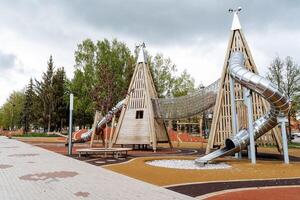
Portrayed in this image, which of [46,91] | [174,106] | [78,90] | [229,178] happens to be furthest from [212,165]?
[46,91]

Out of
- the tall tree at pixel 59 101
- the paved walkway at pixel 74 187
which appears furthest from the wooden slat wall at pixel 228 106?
the tall tree at pixel 59 101

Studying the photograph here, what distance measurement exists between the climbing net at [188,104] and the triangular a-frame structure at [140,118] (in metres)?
0.83

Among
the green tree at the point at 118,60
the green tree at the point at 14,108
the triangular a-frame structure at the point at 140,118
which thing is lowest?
the triangular a-frame structure at the point at 140,118

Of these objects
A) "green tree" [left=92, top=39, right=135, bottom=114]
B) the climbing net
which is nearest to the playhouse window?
the climbing net

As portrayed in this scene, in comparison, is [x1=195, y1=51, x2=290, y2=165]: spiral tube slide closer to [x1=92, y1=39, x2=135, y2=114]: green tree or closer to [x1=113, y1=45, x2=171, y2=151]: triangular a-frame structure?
[x1=113, y1=45, x2=171, y2=151]: triangular a-frame structure

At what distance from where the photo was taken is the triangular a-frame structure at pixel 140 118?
23516 mm

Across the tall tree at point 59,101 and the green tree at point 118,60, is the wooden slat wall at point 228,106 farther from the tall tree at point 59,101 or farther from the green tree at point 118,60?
the tall tree at point 59,101

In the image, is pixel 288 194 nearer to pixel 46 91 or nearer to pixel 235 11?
pixel 235 11

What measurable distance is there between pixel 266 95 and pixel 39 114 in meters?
51.8

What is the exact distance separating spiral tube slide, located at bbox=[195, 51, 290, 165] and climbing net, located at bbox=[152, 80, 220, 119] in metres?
4.17

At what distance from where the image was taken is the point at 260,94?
13.4 meters

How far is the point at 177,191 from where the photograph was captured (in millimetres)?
7773

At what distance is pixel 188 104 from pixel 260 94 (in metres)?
9.07

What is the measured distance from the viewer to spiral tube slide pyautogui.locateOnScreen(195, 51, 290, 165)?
512 inches
